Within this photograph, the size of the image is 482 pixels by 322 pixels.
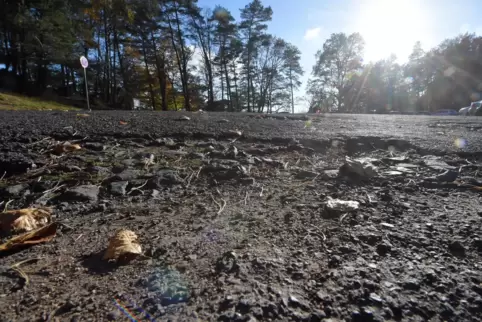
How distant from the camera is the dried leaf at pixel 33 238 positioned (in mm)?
990

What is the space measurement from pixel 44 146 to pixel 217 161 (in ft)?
5.36

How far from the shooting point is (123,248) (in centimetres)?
95

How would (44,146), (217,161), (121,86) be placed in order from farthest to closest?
1. (121,86)
2. (44,146)
3. (217,161)

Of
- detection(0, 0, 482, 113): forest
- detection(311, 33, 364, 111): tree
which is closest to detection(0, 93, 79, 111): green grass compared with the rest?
detection(0, 0, 482, 113): forest

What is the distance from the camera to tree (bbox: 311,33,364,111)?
31.4 metres

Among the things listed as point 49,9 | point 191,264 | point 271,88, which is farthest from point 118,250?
point 271,88

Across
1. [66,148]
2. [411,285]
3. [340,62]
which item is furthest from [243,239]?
[340,62]

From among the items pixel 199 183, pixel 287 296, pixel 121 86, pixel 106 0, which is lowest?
pixel 287 296

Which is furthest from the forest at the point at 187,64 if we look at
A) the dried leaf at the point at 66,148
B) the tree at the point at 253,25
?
the dried leaf at the point at 66,148

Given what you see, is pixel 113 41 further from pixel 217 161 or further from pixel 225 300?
pixel 225 300

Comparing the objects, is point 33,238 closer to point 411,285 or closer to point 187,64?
point 411,285

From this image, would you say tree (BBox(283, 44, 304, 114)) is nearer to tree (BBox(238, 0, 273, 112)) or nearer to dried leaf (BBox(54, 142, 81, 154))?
tree (BBox(238, 0, 273, 112))

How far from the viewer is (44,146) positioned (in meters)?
2.37

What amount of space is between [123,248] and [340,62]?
36428 millimetres
